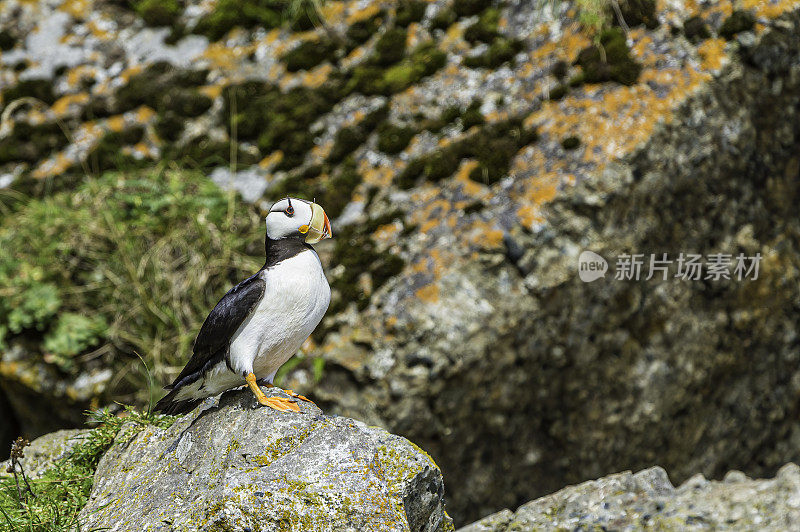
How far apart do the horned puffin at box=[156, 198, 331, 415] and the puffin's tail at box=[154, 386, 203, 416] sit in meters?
0.41

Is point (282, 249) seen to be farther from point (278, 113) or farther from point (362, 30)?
point (362, 30)

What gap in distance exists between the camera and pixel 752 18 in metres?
6.34

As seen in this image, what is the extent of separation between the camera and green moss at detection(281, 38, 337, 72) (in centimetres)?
768

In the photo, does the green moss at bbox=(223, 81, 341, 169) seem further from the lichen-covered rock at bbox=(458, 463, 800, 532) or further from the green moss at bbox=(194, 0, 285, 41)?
the lichen-covered rock at bbox=(458, 463, 800, 532)

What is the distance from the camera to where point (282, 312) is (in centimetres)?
365

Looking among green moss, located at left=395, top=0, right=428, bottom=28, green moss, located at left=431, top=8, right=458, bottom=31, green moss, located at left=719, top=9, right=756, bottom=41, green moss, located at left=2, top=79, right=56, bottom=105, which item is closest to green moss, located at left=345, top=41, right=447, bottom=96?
green moss, located at left=431, top=8, right=458, bottom=31

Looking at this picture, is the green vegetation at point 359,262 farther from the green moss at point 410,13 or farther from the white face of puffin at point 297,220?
the green moss at point 410,13

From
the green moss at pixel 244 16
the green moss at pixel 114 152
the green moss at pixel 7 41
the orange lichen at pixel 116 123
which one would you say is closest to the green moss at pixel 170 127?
the green moss at pixel 114 152

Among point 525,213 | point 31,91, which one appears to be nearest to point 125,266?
point 31,91

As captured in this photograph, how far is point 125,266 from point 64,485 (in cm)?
277

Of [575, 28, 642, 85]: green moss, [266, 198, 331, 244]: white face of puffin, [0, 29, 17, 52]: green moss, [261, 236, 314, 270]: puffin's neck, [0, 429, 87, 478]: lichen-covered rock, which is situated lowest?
[0, 429, 87, 478]: lichen-covered rock

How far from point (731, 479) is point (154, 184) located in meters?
5.87

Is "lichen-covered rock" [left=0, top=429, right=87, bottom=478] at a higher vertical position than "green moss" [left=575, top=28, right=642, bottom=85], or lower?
lower

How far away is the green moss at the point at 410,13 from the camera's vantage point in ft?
24.9
